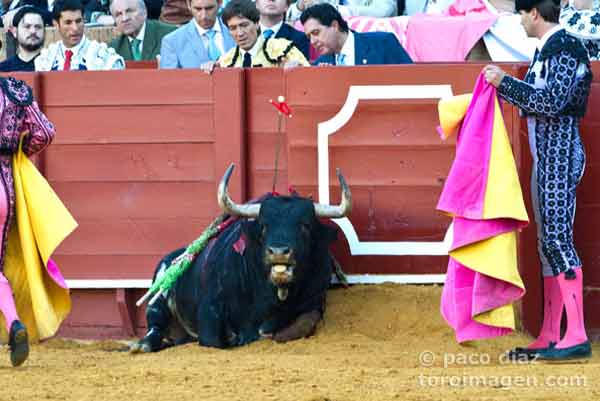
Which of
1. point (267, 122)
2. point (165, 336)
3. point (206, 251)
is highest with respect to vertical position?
point (267, 122)

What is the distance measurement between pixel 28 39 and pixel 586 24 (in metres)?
3.31

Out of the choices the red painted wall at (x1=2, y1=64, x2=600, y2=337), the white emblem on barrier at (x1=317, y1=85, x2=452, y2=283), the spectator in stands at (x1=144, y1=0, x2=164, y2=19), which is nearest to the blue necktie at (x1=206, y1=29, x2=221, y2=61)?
the red painted wall at (x1=2, y1=64, x2=600, y2=337)

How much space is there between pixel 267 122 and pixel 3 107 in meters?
1.66

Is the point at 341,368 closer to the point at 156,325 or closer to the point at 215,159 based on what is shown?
the point at 156,325

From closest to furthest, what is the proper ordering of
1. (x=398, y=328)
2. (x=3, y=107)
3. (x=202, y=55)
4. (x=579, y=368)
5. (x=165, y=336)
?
(x=579, y=368), (x=3, y=107), (x=398, y=328), (x=165, y=336), (x=202, y=55)

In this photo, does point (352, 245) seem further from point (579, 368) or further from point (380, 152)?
point (579, 368)

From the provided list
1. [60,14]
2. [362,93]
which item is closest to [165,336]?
[362,93]

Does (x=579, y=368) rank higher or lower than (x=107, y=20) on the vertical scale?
lower

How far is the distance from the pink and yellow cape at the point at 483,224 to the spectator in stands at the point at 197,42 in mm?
2327

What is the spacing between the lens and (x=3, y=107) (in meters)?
6.84

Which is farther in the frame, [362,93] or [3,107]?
[362,93]

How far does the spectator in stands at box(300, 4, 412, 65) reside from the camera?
25.8 feet

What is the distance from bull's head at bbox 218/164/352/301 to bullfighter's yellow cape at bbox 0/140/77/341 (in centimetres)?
81

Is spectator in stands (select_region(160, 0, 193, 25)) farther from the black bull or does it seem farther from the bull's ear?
the bull's ear
